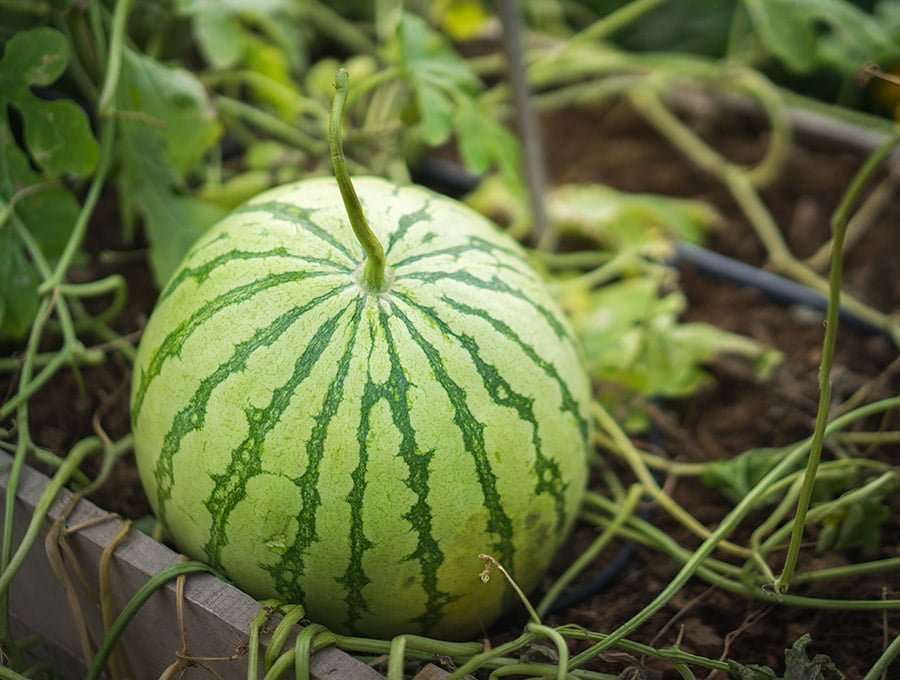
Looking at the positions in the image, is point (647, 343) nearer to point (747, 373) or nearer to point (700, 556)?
point (747, 373)

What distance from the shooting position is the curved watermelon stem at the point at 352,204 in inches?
41.6

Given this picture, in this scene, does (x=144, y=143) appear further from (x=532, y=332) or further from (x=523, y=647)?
(x=523, y=647)

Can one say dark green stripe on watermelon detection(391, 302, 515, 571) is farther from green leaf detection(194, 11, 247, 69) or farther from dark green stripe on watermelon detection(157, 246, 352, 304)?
green leaf detection(194, 11, 247, 69)

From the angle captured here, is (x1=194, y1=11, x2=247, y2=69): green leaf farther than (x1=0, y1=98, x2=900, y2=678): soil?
Yes

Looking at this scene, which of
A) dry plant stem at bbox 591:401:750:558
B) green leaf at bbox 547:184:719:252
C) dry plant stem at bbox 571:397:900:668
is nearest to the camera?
dry plant stem at bbox 571:397:900:668

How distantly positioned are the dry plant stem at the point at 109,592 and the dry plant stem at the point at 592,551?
0.58 meters

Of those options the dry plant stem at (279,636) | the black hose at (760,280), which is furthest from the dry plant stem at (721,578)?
the black hose at (760,280)

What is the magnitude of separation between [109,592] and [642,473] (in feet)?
2.78

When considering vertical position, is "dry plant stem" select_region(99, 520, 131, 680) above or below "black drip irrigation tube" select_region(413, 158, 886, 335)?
below

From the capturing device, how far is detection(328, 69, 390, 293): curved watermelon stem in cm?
106

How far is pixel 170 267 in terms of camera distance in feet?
5.41

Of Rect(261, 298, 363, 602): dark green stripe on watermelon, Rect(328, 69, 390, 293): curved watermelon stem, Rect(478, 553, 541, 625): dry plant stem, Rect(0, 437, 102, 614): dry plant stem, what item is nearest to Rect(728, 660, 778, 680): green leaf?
Rect(478, 553, 541, 625): dry plant stem

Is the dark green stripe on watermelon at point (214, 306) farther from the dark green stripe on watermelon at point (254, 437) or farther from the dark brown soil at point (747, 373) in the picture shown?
the dark brown soil at point (747, 373)

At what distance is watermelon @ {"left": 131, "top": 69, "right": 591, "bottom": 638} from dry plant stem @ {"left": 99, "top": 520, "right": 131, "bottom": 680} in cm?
6
